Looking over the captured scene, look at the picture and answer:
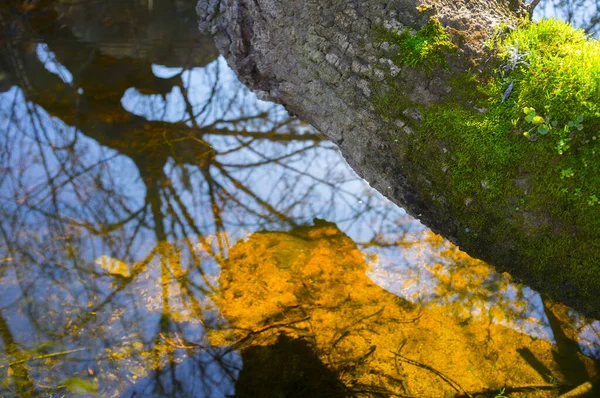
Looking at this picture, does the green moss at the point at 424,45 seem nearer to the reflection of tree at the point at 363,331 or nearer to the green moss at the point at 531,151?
the green moss at the point at 531,151

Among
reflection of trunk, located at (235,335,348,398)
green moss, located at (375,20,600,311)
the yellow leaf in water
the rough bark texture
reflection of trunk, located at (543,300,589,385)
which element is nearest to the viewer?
green moss, located at (375,20,600,311)

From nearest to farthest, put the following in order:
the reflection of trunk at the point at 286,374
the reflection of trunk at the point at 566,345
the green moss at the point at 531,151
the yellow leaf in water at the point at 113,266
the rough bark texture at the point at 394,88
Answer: the green moss at the point at 531,151
the rough bark texture at the point at 394,88
the reflection of trunk at the point at 286,374
the reflection of trunk at the point at 566,345
the yellow leaf in water at the point at 113,266

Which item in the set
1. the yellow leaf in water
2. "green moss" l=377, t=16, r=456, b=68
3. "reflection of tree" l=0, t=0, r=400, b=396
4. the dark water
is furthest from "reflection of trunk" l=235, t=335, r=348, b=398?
"green moss" l=377, t=16, r=456, b=68

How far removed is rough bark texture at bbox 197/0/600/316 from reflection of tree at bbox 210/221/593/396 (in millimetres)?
1443

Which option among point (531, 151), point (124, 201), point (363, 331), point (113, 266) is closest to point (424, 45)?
point (531, 151)

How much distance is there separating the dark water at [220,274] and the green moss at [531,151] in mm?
1659

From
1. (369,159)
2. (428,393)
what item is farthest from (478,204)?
(428,393)

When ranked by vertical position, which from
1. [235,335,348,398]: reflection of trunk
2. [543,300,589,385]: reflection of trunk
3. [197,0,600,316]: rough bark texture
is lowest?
[543,300,589,385]: reflection of trunk

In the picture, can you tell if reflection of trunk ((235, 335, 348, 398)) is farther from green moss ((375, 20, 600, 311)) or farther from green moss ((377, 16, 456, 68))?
green moss ((377, 16, 456, 68))

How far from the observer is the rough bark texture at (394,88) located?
1629 millimetres

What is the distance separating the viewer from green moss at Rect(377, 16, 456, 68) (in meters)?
1.72

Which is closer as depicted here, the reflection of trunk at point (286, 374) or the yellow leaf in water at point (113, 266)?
the reflection of trunk at point (286, 374)

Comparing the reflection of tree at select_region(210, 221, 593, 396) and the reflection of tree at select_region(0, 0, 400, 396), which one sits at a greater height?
the reflection of tree at select_region(0, 0, 400, 396)

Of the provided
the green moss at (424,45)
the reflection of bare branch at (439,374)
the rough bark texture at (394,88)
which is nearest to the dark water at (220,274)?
the reflection of bare branch at (439,374)
